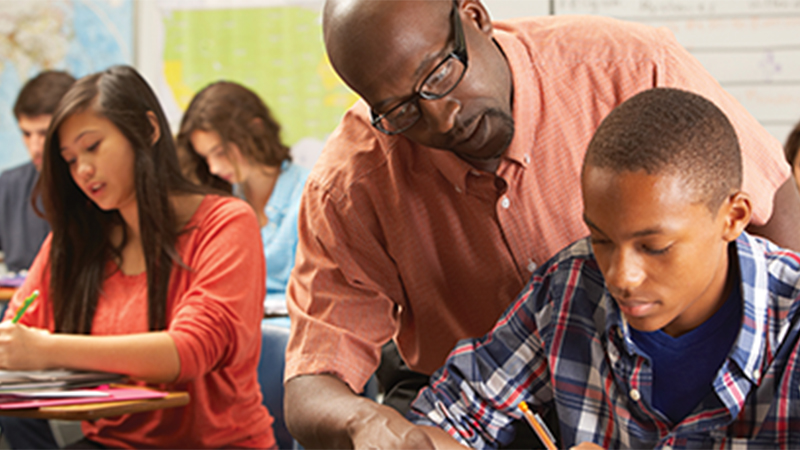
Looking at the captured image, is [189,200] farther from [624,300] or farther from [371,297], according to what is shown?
[624,300]

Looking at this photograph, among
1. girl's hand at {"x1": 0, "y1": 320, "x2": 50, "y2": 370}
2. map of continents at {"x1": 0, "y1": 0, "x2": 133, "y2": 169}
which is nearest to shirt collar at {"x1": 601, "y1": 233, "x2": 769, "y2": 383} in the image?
girl's hand at {"x1": 0, "y1": 320, "x2": 50, "y2": 370}

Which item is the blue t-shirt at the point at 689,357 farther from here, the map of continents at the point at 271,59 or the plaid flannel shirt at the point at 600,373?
the map of continents at the point at 271,59

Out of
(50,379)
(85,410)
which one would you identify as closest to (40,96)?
(50,379)

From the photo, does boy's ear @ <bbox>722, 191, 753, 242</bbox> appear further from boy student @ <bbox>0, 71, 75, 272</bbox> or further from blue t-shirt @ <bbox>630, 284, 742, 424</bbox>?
boy student @ <bbox>0, 71, 75, 272</bbox>

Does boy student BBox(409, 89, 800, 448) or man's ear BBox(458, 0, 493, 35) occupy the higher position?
man's ear BBox(458, 0, 493, 35)

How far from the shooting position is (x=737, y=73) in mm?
3219

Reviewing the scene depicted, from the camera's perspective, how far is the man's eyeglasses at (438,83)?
108cm

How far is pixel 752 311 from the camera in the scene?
0.98 metres

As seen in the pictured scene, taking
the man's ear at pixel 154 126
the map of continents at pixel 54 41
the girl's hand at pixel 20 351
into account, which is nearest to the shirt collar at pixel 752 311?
the girl's hand at pixel 20 351

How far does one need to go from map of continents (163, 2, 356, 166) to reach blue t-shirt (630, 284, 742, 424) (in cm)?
310

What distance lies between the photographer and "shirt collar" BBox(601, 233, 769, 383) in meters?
0.97

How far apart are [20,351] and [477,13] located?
1171 mm

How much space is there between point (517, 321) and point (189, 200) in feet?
3.64

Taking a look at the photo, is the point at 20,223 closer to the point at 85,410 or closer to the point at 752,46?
the point at 85,410
